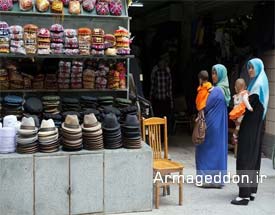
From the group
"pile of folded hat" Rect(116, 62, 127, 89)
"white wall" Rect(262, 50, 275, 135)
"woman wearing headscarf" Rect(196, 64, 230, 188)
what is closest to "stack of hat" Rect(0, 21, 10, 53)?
"pile of folded hat" Rect(116, 62, 127, 89)

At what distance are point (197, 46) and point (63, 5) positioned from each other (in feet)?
14.2

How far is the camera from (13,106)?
5.26 meters

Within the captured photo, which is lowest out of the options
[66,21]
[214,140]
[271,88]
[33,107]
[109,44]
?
[214,140]

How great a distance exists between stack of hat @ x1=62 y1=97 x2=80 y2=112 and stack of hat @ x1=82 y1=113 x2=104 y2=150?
790 millimetres

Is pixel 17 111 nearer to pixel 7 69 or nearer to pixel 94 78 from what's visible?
pixel 7 69

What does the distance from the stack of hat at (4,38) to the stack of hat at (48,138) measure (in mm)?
1048

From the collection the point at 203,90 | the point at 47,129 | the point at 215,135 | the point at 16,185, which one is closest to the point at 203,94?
the point at 203,90

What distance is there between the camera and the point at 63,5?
17.9 ft

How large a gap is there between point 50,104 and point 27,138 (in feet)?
3.07

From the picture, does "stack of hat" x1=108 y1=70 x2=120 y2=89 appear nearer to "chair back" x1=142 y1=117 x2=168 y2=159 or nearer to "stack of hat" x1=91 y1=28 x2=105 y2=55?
"stack of hat" x1=91 y1=28 x2=105 y2=55

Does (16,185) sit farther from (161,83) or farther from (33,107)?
(161,83)

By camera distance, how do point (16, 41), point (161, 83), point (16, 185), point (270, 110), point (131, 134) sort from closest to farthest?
point (16, 185)
point (131, 134)
point (16, 41)
point (270, 110)
point (161, 83)

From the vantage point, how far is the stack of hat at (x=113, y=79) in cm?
569

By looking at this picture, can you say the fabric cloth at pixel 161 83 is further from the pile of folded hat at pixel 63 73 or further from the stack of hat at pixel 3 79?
the stack of hat at pixel 3 79
